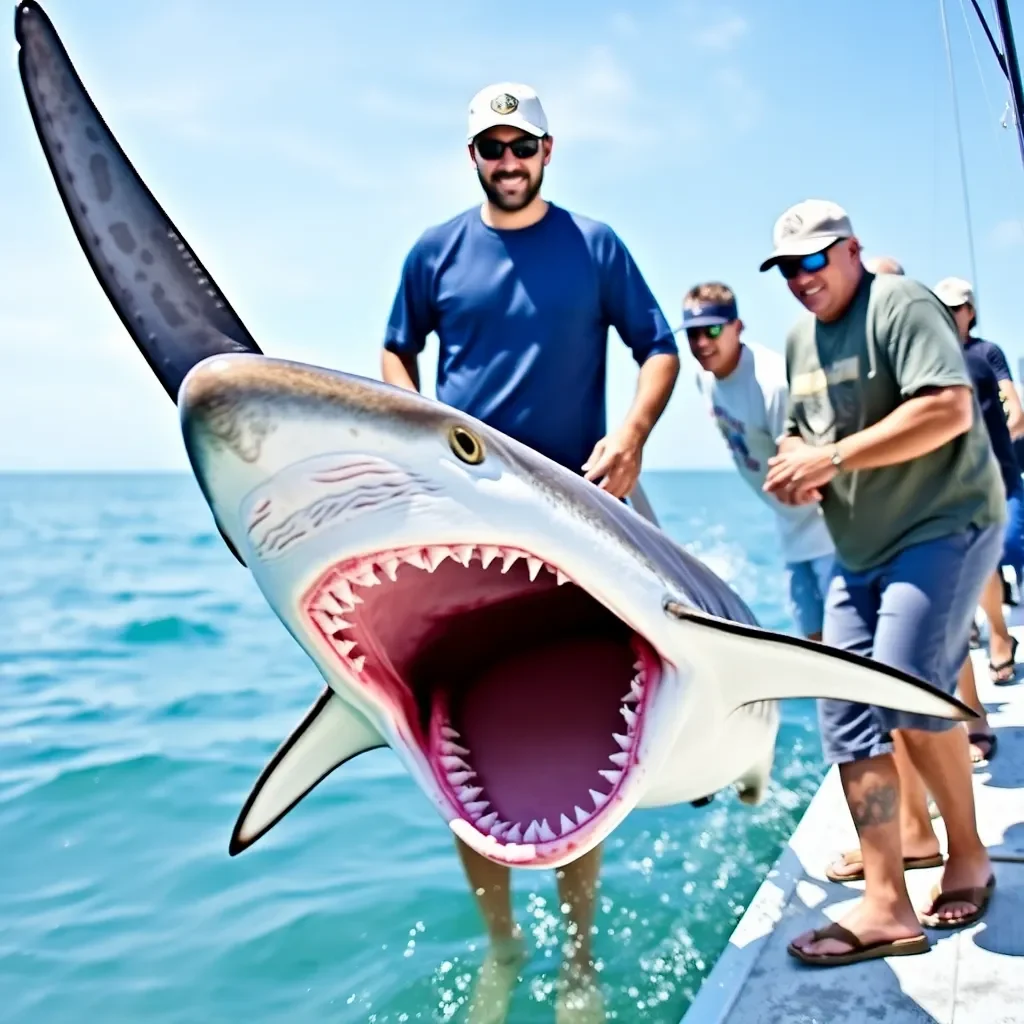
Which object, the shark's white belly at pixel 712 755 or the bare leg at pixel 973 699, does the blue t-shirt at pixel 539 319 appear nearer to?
the shark's white belly at pixel 712 755

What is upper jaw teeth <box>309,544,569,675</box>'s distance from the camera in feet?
4.81

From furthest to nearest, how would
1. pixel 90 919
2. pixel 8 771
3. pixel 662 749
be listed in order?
pixel 8 771 → pixel 90 919 → pixel 662 749

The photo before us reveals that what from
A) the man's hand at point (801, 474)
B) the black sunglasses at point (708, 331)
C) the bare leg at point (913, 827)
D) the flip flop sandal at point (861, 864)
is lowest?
the flip flop sandal at point (861, 864)

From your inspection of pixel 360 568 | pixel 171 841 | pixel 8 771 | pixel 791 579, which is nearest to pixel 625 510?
pixel 360 568

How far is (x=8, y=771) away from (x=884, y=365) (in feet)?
22.3

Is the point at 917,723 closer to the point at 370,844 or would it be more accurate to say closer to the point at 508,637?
the point at 508,637

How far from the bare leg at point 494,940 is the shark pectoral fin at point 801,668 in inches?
47.6

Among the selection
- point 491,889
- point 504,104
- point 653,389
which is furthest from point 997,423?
point 491,889

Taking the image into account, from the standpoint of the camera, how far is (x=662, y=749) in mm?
1688

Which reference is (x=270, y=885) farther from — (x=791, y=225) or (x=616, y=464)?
(x=791, y=225)

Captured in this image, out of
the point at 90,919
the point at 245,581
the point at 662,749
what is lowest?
the point at 245,581

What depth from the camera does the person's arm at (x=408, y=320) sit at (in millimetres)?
2752

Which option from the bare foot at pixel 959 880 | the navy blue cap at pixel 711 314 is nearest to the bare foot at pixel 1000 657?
the navy blue cap at pixel 711 314

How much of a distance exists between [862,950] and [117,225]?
2.39 m
